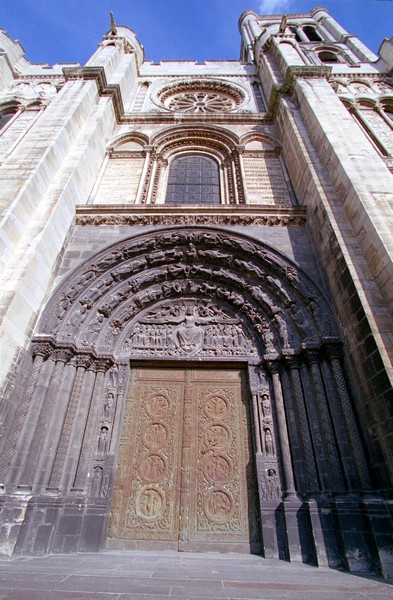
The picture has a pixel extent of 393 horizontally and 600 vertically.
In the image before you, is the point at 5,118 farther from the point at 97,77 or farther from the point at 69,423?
the point at 69,423

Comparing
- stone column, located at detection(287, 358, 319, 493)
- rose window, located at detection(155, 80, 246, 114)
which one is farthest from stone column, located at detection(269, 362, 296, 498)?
rose window, located at detection(155, 80, 246, 114)

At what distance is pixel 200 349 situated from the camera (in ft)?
19.2

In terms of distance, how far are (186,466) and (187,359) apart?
1747mm

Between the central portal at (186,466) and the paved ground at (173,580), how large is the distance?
68 cm

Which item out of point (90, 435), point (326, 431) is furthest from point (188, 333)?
point (326, 431)

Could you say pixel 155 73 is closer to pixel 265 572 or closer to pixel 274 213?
pixel 274 213

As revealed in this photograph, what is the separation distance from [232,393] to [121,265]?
3.29 meters

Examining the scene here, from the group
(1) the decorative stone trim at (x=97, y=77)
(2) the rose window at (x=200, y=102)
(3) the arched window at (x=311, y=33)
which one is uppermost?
(3) the arched window at (x=311, y=33)

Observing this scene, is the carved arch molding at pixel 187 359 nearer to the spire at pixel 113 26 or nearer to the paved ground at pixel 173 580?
the paved ground at pixel 173 580

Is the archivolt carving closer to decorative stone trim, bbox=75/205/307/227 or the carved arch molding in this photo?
the carved arch molding

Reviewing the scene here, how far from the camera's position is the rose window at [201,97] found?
466 inches

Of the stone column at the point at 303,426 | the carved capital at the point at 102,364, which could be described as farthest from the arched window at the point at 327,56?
the carved capital at the point at 102,364

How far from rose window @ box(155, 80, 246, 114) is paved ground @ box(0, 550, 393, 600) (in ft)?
42.2

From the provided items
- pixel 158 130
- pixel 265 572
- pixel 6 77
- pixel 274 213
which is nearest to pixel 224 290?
pixel 274 213
